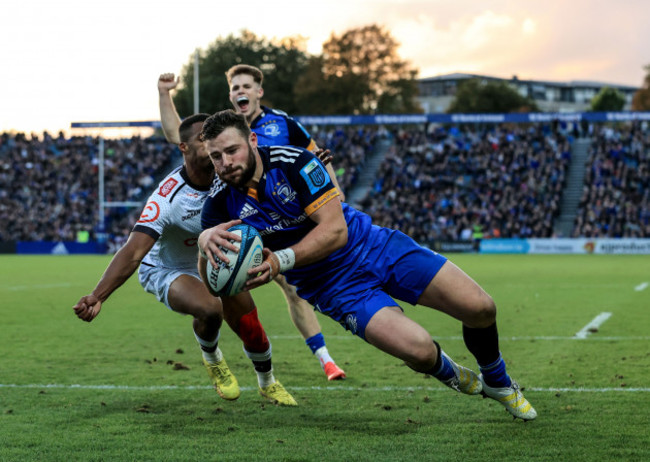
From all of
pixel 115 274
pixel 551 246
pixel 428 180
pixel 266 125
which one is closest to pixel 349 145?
pixel 428 180

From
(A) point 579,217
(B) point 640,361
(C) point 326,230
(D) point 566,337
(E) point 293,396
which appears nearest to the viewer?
(C) point 326,230

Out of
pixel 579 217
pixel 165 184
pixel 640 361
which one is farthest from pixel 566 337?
pixel 579 217

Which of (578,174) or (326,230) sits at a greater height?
(326,230)

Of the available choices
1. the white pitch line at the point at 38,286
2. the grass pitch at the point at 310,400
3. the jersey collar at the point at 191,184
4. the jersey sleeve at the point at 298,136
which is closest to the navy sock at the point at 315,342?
the grass pitch at the point at 310,400

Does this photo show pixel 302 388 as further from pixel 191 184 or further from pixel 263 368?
pixel 191 184

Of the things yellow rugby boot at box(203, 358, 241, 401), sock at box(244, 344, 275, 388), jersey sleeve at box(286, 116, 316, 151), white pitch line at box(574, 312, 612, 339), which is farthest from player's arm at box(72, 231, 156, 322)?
white pitch line at box(574, 312, 612, 339)

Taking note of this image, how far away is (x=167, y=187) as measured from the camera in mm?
6098

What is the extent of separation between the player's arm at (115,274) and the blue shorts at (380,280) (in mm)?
1328

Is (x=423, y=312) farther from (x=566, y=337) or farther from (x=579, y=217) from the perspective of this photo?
(x=579, y=217)

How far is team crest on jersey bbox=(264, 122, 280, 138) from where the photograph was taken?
6828mm

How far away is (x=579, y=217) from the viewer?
35.5 meters

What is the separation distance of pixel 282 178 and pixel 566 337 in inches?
227

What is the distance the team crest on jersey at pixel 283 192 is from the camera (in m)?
4.77

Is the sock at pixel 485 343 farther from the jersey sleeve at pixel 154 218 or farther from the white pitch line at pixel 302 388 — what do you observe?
the jersey sleeve at pixel 154 218
